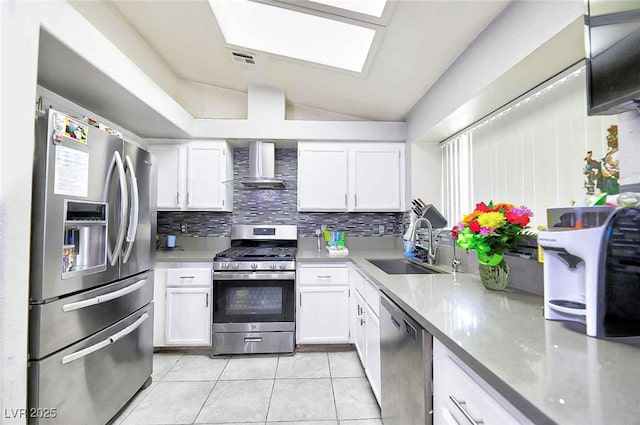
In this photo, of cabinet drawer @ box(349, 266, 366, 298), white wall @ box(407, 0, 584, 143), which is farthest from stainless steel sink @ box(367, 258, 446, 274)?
white wall @ box(407, 0, 584, 143)

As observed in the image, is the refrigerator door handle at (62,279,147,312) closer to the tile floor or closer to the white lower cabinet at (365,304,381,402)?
the tile floor

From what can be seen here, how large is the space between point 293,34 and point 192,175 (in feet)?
5.64

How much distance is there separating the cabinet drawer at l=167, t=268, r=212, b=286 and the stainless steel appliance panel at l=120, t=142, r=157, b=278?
492 millimetres

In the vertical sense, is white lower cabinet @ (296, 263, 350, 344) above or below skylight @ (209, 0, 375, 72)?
below

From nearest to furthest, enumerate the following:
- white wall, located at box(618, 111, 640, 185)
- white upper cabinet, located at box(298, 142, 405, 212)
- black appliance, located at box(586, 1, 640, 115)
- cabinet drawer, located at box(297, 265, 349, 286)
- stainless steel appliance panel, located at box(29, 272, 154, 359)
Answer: black appliance, located at box(586, 1, 640, 115)
white wall, located at box(618, 111, 640, 185)
stainless steel appliance panel, located at box(29, 272, 154, 359)
cabinet drawer, located at box(297, 265, 349, 286)
white upper cabinet, located at box(298, 142, 405, 212)

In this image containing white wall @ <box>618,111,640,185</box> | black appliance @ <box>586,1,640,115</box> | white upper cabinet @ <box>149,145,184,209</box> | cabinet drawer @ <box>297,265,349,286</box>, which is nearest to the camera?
black appliance @ <box>586,1,640,115</box>

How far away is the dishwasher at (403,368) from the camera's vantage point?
1.01m

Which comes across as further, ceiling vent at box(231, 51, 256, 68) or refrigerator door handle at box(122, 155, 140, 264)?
ceiling vent at box(231, 51, 256, 68)

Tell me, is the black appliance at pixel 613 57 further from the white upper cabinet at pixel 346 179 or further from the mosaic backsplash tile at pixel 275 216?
the mosaic backsplash tile at pixel 275 216

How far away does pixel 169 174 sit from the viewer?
113 inches

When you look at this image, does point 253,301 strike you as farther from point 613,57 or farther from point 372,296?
point 613,57

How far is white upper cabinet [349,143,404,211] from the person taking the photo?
299 cm

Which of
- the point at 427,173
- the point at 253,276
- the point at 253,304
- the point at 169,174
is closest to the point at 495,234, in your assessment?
the point at 427,173

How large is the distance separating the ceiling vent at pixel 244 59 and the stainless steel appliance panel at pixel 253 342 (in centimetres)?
247
